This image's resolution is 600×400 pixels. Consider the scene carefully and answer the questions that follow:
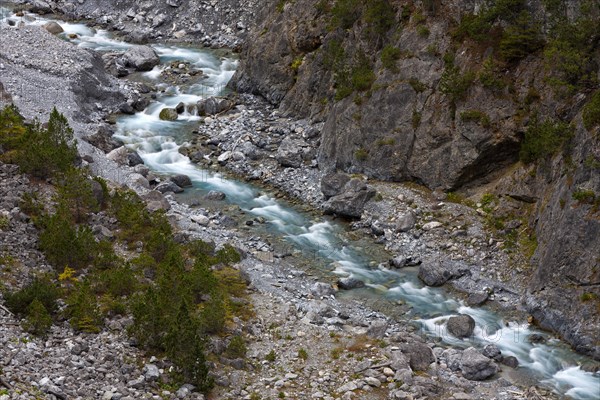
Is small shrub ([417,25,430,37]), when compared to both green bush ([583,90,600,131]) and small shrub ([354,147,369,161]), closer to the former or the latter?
small shrub ([354,147,369,161])

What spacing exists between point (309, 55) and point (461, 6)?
1087 centimetres

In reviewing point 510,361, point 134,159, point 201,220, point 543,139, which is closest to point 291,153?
point 201,220

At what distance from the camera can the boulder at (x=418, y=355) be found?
2197 cm

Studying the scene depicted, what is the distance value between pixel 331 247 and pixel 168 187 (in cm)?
892

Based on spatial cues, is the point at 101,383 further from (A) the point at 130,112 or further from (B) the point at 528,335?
(A) the point at 130,112

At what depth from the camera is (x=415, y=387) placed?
2038 centimetres

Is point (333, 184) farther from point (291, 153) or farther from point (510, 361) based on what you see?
point (510, 361)

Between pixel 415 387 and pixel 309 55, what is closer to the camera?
pixel 415 387

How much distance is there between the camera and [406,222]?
31.5m

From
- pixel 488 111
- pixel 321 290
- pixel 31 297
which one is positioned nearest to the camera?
pixel 31 297

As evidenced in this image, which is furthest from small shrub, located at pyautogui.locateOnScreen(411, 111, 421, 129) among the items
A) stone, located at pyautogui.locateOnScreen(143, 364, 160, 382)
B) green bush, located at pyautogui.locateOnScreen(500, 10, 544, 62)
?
stone, located at pyautogui.locateOnScreen(143, 364, 160, 382)

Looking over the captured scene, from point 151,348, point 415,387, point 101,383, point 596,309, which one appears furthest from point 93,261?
point 596,309

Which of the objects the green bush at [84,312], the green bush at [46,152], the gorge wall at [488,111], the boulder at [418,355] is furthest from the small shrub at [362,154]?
the green bush at [84,312]

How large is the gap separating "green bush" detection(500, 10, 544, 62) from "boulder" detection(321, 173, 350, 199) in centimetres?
882
